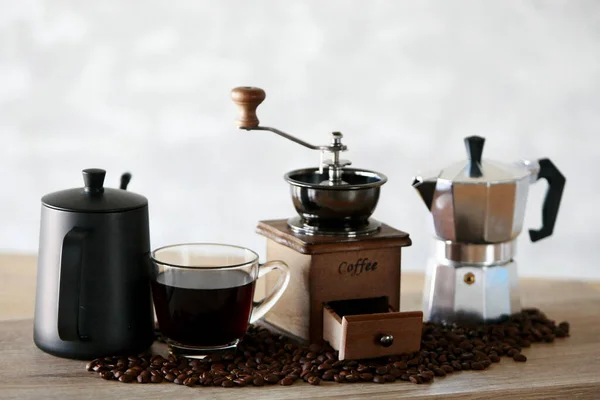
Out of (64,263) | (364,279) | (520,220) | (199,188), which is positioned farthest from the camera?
(199,188)

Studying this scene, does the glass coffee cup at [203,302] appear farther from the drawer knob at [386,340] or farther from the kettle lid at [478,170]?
the kettle lid at [478,170]

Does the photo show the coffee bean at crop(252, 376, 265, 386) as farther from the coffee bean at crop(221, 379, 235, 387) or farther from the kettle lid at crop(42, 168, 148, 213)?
the kettle lid at crop(42, 168, 148, 213)

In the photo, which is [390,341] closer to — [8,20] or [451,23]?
[451,23]

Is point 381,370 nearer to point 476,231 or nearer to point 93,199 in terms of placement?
point 476,231

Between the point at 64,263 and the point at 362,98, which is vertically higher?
the point at 362,98

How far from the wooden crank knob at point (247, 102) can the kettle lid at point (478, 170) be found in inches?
13.3

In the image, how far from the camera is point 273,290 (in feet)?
4.56

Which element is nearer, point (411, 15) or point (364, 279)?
point (364, 279)

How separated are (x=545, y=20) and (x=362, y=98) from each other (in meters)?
0.49

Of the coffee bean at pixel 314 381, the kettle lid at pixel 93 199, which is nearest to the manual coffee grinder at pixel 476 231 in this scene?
the coffee bean at pixel 314 381

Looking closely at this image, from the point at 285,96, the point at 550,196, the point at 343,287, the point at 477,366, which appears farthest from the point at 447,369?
the point at 285,96

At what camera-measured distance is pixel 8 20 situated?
2316 mm

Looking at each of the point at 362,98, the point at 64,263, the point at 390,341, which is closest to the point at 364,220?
the point at 390,341

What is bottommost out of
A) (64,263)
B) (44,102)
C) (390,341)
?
(390,341)
